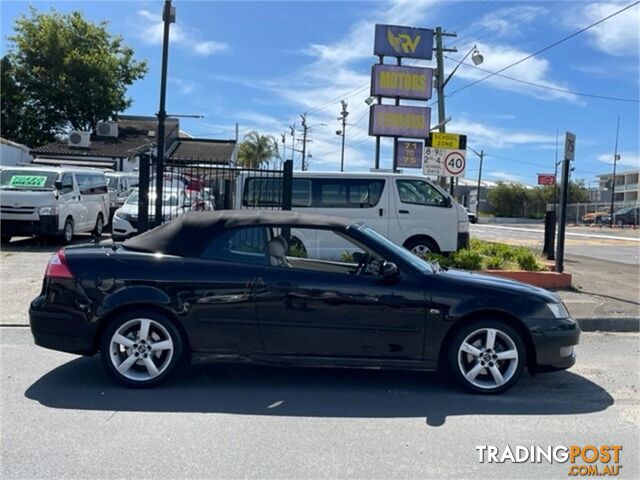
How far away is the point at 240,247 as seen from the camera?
4953 mm

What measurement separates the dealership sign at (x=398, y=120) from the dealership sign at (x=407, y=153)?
0.32 meters

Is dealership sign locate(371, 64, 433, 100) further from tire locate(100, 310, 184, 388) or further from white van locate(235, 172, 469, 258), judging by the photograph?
tire locate(100, 310, 184, 388)

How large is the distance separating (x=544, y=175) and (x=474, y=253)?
61.7 meters

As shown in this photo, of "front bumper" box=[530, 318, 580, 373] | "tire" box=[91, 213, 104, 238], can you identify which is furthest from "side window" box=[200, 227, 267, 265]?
"tire" box=[91, 213, 104, 238]

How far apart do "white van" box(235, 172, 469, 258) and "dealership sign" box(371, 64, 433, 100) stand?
→ 9704mm

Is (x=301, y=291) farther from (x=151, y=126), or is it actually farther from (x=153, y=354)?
(x=151, y=126)

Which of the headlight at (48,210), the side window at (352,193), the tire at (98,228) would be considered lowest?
the tire at (98,228)

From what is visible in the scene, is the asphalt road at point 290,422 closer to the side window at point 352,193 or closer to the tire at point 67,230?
the side window at point 352,193

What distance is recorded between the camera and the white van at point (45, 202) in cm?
1325

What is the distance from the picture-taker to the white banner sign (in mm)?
13328

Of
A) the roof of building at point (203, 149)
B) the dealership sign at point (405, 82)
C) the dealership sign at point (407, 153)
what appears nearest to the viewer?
the dealership sign at point (405, 82)

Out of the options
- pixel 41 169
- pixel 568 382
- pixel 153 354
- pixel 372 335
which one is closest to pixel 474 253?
pixel 568 382

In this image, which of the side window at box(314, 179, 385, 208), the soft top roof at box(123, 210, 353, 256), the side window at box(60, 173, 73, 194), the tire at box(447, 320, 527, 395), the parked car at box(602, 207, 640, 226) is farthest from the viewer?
the parked car at box(602, 207, 640, 226)

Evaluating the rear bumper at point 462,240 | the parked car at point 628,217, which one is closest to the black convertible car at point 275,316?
the rear bumper at point 462,240
